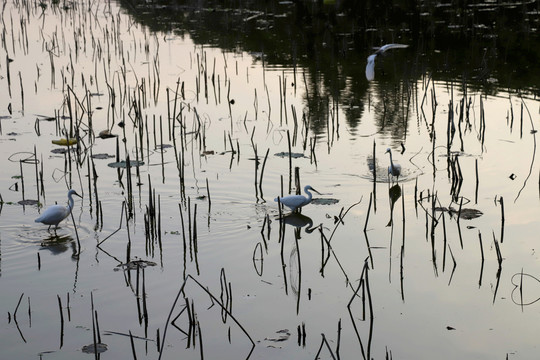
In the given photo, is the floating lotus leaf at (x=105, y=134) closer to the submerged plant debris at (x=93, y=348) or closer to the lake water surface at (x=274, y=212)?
the lake water surface at (x=274, y=212)

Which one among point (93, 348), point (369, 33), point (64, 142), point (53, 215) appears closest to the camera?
point (93, 348)

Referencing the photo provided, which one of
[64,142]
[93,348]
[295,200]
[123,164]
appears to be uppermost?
→ [64,142]

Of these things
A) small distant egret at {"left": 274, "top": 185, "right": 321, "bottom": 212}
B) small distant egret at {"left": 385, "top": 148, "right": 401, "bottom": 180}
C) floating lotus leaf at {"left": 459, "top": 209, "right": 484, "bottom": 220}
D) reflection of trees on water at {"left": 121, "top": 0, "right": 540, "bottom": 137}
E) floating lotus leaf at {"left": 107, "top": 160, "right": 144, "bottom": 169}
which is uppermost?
reflection of trees on water at {"left": 121, "top": 0, "right": 540, "bottom": 137}

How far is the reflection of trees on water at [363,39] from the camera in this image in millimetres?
9469

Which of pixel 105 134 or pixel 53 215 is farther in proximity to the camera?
pixel 105 134

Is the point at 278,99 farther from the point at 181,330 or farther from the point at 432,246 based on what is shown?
the point at 181,330

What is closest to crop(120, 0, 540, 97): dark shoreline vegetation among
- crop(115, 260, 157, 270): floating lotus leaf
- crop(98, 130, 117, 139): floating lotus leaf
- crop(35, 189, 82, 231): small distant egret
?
crop(98, 130, 117, 139): floating lotus leaf

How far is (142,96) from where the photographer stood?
9.20 metres

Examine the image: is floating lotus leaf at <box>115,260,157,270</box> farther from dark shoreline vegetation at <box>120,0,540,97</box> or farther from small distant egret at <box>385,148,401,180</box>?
dark shoreline vegetation at <box>120,0,540,97</box>

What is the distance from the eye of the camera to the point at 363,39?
12.8 metres

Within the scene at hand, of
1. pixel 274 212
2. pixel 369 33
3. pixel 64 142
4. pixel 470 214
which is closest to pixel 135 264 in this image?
pixel 274 212

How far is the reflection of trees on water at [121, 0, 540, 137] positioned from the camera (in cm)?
947

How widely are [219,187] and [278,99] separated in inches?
123

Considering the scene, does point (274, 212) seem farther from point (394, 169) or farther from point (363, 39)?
point (363, 39)
